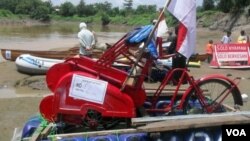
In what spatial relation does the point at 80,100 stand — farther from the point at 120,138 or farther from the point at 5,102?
the point at 5,102

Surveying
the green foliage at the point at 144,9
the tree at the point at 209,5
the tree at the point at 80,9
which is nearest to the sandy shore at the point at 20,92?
the tree at the point at 209,5

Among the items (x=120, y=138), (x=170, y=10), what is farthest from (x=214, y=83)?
(x=120, y=138)

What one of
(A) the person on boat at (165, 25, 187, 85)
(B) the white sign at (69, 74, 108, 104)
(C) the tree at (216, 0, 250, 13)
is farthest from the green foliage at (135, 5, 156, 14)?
(B) the white sign at (69, 74, 108, 104)

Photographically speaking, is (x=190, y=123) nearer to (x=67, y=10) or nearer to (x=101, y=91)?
(x=101, y=91)

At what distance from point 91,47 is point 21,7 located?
103781 mm

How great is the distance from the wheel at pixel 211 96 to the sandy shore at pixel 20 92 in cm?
285

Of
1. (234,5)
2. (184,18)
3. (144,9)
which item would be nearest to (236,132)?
(184,18)

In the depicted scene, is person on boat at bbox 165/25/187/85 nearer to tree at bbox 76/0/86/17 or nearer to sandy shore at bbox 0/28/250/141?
sandy shore at bbox 0/28/250/141

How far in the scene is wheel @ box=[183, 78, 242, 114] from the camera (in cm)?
639

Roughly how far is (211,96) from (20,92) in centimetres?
820

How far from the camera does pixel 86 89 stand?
5777 mm

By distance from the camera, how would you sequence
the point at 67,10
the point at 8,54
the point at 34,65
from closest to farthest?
the point at 34,65 → the point at 8,54 → the point at 67,10

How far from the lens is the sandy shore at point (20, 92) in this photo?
8885 millimetres

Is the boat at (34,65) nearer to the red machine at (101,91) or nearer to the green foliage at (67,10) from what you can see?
the red machine at (101,91)
